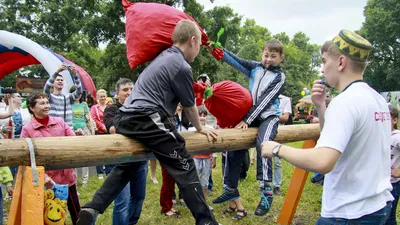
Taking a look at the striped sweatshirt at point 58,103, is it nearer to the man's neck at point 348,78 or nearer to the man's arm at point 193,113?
the man's arm at point 193,113

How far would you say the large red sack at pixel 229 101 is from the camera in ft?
12.6

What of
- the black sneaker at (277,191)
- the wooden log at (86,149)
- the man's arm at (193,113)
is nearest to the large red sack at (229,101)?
the wooden log at (86,149)

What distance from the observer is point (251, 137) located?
3.87 metres

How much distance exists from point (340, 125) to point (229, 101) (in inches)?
83.4

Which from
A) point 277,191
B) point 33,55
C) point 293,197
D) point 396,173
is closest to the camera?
point 396,173

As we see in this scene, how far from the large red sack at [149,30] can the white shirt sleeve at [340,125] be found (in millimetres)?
1771

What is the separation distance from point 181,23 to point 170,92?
2.02 feet

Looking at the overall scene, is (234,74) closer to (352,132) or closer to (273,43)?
(273,43)

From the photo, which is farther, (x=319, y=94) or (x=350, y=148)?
(x=319, y=94)

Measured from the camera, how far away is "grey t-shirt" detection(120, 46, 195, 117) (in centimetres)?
276

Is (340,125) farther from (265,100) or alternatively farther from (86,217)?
(86,217)

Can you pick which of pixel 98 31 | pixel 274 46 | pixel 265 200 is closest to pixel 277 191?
pixel 265 200

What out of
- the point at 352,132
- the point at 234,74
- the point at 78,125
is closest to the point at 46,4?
the point at 234,74

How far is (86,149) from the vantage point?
2621 mm
